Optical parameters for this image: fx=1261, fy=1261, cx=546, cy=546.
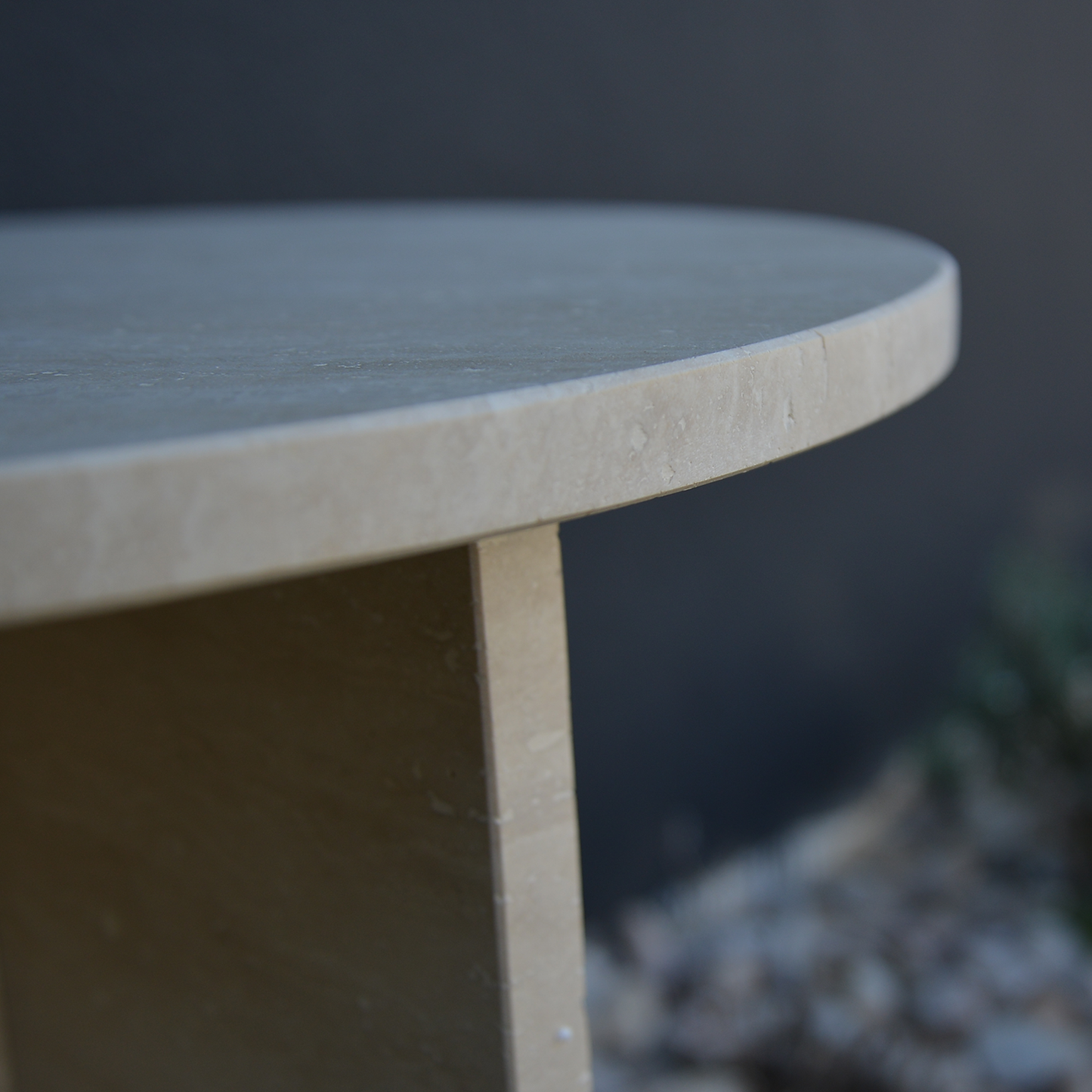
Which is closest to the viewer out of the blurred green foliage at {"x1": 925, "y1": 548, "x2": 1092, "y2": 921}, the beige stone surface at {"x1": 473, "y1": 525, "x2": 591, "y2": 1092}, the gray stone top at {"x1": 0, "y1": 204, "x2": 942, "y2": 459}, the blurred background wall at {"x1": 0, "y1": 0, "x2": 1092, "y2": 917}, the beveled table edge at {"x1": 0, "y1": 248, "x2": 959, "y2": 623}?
the beveled table edge at {"x1": 0, "y1": 248, "x2": 959, "y2": 623}

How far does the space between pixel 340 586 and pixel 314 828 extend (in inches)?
6.6

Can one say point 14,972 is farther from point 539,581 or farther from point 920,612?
point 920,612

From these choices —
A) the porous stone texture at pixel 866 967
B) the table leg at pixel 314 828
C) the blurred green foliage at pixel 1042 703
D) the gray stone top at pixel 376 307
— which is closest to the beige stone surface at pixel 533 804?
the table leg at pixel 314 828

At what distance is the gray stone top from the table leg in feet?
0.45

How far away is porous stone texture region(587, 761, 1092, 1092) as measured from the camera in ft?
5.99

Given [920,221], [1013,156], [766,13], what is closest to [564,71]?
[766,13]

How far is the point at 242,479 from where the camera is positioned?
0.38m

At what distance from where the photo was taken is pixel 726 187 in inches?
92.9

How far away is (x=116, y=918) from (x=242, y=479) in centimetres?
70

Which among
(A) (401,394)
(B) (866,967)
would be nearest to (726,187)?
(B) (866,967)

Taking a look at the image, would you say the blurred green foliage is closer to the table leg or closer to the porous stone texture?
the porous stone texture

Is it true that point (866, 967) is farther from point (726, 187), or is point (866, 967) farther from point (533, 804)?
point (533, 804)

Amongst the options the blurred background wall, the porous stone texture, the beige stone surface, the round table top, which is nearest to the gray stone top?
the round table top

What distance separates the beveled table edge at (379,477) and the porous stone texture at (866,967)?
1486mm
